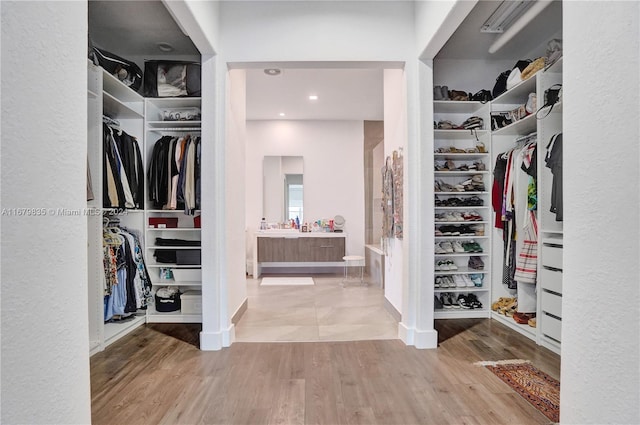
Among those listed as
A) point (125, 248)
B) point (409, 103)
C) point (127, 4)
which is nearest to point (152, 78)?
point (127, 4)

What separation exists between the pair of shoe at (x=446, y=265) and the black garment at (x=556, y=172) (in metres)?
1.13

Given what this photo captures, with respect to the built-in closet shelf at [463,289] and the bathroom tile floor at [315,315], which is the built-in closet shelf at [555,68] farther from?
the bathroom tile floor at [315,315]

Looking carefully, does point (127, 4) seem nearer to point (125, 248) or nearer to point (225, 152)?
point (225, 152)

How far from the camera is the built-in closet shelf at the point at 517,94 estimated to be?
2.91 m

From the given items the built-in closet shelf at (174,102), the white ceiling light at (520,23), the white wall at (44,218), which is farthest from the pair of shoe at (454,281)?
the white wall at (44,218)

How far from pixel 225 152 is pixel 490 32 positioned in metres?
2.70

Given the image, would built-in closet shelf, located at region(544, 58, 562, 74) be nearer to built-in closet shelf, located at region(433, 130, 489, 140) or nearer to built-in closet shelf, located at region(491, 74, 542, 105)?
built-in closet shelf, located at region(491, 74, 542, 105)

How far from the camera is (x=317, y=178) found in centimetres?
601

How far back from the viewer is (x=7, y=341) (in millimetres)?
704

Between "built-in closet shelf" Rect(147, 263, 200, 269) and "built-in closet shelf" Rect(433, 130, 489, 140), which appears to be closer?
"built-in closet shelf" Rect(147, 263, 200, 269)

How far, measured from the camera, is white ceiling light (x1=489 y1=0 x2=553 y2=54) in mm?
2572

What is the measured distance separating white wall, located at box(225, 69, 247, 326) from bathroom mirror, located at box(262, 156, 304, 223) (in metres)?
2.33

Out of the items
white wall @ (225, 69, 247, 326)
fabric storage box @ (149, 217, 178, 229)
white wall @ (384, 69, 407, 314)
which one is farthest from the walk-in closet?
fabric storage box @ (149, 217, 178, 229)

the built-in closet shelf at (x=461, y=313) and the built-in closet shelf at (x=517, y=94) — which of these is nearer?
the built-in closet shelf at (x=517, y=94)
